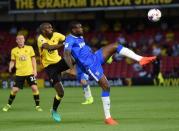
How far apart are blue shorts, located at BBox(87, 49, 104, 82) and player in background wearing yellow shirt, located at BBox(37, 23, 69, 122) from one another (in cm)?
153

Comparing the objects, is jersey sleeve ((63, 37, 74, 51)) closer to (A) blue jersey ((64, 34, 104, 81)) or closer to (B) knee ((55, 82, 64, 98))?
(A) blue jersey ((64, 34, 104, 81))

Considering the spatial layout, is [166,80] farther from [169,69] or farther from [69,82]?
[69,82]

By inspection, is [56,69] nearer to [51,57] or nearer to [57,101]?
[51,57]

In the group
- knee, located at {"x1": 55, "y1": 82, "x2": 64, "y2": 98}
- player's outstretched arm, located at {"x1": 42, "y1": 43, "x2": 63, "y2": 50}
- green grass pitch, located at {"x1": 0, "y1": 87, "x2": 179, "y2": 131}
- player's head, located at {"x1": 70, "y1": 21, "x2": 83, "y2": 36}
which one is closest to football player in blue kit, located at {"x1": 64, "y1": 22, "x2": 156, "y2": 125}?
player's head, located at {"x1": 70, "y1": 21, "x2": 83, "y2": 36}

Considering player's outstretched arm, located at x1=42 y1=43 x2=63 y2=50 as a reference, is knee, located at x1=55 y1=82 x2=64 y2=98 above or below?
below

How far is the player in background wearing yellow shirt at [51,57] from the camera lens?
14.9 meters

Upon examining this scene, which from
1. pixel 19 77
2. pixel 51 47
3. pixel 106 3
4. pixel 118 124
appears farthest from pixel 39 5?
pixel 118 124

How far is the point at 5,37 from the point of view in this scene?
4262cm

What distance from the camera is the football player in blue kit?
42.9 ft

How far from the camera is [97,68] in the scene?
1339 cm

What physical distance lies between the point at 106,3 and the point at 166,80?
5.60 m

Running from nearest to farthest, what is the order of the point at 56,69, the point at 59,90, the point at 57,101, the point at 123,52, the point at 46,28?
the point at 123,52 < the point at 57,101 < the point at 59,90 < the point at 46,28 < the point at 56,69

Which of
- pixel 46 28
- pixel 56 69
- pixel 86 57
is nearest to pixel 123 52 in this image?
pixel 86 57

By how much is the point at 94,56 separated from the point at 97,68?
11.0 inches
